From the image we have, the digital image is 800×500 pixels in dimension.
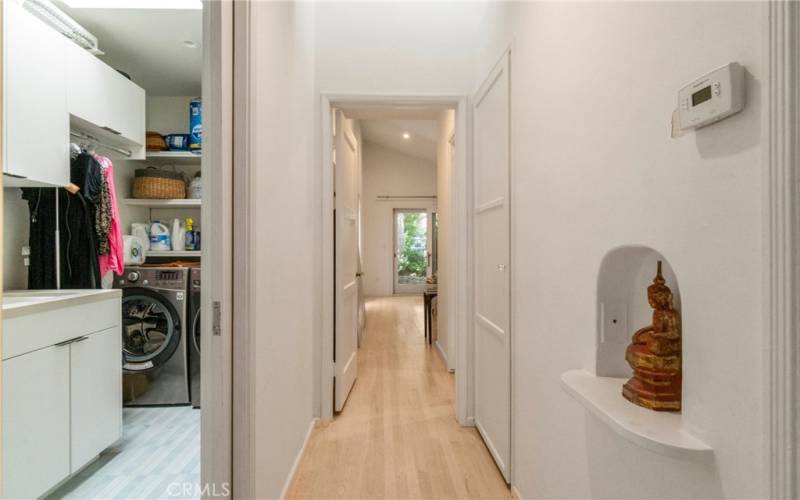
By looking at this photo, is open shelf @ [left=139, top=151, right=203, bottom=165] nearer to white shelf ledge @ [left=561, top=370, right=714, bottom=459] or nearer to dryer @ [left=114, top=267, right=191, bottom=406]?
dryer @ [left=114, top=267, right=191, bottom=406]

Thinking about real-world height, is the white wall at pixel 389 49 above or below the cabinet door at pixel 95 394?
above

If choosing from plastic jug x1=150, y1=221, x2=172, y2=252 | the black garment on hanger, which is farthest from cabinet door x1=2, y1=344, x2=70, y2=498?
plastic jug x1=150, y1=221, x2=172, y2=252

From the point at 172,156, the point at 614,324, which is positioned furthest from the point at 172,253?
the point at 614,324

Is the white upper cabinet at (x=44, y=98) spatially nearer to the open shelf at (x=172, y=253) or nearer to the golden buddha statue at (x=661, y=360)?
the open shelf at (x=172, y=253)

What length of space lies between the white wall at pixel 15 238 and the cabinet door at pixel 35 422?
2.73ft

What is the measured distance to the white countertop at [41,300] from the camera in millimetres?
1579

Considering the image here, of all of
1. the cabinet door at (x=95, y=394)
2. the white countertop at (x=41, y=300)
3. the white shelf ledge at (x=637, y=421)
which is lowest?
the cabinet door at (x=95, y=394)

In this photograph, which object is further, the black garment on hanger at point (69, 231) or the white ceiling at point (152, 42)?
the white ceiling at point (152, 42)

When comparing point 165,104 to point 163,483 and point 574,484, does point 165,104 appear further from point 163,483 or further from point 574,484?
point 574,484

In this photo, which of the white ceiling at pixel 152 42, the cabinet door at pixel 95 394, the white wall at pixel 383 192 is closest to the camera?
the cabinet door at pixel 95 394

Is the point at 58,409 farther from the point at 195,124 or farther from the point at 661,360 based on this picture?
the point at 661,360

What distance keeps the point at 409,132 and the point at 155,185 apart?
4.65 metres

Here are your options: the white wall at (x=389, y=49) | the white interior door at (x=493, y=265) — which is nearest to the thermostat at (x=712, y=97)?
the white interior door at (x=493, y=265)

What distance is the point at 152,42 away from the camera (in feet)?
8.81
